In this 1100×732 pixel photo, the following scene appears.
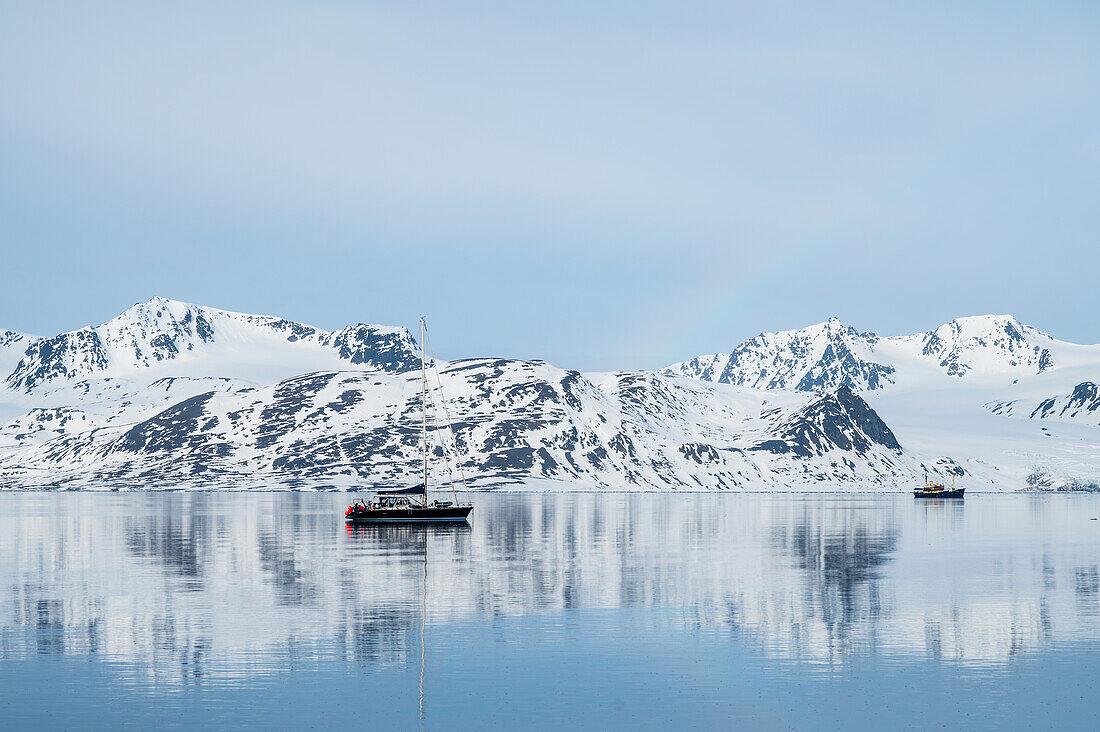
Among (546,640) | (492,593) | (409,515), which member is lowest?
(409,515)

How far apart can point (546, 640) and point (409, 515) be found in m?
119

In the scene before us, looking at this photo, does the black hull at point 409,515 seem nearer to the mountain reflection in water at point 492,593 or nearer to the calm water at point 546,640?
the mountain reflection in water at point 492,593

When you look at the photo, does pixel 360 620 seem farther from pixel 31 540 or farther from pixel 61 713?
pixel 31 540

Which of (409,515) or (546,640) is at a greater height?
(546,640)

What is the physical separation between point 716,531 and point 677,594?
299ft

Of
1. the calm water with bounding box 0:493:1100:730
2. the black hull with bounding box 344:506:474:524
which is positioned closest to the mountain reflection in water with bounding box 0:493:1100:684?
the calm water with bounding box 0:493:1100:730

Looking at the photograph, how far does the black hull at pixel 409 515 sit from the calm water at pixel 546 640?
5769cm

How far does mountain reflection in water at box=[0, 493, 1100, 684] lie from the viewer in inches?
2309

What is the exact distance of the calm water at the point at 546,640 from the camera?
44719 millimetres

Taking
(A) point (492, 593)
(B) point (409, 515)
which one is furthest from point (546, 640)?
(B) point (409, 515)

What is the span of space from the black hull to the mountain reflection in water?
83.7 feet

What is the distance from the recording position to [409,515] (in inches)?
6988

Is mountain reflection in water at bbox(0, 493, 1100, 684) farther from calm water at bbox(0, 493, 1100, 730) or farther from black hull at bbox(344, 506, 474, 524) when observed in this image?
black hull at bbox(344, 506, 474, 524)

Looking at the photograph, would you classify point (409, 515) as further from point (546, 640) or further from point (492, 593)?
point (546, 640)
